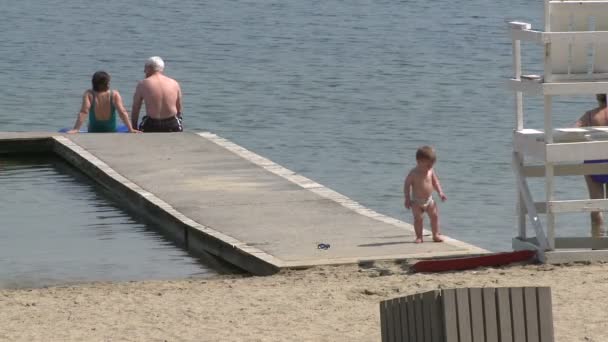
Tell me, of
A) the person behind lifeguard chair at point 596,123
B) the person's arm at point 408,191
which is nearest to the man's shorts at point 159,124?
the person behind lifeguard chair at point 596,123

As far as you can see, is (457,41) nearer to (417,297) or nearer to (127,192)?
(127,192)

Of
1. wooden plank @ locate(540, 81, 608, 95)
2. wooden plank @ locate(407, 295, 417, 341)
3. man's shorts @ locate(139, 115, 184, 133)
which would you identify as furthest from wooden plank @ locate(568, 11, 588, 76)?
man's shorts @ locate(139, 115, 184, 133)

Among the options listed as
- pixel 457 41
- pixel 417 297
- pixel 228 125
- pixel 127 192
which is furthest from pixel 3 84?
pixel 417 297

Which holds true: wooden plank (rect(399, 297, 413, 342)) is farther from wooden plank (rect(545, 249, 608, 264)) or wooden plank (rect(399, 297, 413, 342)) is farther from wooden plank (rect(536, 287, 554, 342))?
wooden plank (rect(545, 249, 608, 264))

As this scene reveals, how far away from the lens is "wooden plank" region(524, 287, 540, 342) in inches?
252

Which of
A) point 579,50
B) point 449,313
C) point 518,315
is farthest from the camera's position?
point 579,50

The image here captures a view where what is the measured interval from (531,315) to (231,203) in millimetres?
6668

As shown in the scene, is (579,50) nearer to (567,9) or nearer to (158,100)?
(567,9)

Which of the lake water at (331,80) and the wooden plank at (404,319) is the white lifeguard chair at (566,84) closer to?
the lake water at (331,80)

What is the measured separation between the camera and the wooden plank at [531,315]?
639 cm

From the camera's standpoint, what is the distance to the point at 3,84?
28969 millimetres

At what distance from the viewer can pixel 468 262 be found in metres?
10.3

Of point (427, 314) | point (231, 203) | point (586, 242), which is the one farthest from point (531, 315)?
point (231, 203)

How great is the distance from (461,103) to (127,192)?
13047mm
